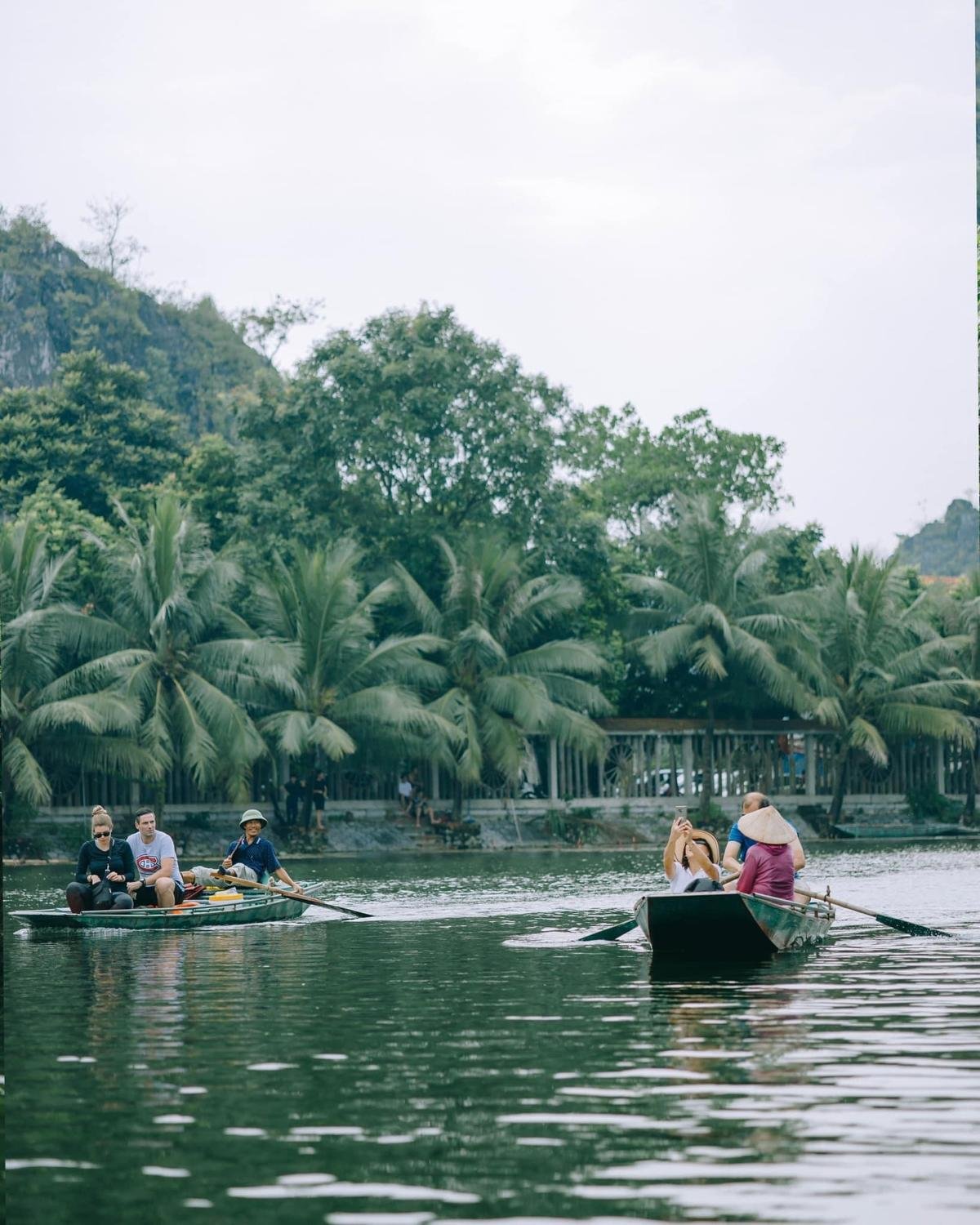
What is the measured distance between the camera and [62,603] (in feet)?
111

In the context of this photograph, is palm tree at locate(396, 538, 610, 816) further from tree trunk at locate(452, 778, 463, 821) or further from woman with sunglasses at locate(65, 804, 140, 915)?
woman with sunglasses at locate(65, 804, 140, 915)

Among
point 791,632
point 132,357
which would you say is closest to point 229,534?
point 791,632

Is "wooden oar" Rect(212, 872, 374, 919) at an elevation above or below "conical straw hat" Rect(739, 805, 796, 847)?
below

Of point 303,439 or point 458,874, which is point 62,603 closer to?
point 303,439

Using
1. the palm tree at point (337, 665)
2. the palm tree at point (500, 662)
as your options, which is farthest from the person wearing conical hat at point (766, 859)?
the palm tree at point (500, 662)

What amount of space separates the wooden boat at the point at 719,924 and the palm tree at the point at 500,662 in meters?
21.2

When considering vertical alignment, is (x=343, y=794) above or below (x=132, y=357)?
below

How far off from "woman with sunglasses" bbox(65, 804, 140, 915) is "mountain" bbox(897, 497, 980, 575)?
194ft

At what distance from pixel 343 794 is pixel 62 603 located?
7.17 m

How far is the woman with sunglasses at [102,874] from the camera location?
55.1ft

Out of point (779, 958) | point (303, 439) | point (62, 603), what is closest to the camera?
point (779, 958)

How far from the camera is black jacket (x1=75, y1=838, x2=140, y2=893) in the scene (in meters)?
16.9

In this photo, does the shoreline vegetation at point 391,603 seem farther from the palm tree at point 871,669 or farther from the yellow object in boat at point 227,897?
the yellow object in boat at point 227,897

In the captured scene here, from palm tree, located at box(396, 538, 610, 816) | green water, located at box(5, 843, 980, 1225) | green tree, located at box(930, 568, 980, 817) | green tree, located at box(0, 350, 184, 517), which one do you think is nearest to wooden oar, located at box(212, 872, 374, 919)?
green water, located at box(5, 843, 980, 1225)
